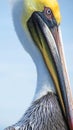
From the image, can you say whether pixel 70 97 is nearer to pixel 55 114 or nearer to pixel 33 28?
pixel 55 114

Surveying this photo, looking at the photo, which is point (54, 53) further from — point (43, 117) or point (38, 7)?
point (43, 117)

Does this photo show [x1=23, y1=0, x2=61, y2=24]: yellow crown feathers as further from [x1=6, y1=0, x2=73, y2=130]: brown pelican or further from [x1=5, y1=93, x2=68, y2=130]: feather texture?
[x1=5, y1=93, x2=68, y2=130]: feather texture

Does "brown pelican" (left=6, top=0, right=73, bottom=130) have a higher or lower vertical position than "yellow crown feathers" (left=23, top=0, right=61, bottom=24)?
lower

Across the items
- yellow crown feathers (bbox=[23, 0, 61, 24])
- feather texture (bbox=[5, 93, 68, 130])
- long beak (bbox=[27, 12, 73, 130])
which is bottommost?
feather texture (bbox=[5, 93, 68, 130])

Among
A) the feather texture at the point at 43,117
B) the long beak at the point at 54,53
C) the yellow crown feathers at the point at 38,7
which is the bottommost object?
the feather texture at the point at 43,117

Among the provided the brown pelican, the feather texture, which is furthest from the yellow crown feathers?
the feather texture

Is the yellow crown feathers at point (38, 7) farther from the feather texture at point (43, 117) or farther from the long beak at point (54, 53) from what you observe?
the feather texture at point (43, 117)

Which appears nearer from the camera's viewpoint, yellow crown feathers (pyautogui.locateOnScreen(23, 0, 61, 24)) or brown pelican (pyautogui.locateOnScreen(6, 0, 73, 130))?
brown pelican (pyautogui.locateOnScreen(6, 0, 73, 130))

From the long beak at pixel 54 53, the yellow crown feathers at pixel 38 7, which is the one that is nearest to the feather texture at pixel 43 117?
the long beak at pixel 54 53
